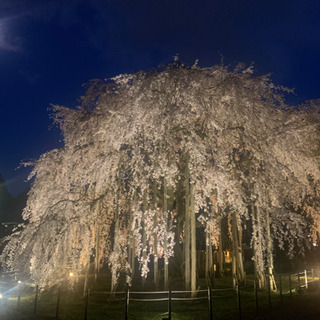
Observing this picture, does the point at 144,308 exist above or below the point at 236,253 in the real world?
below

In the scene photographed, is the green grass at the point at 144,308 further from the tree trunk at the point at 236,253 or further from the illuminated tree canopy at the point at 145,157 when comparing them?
the tree trunk at the point at 236,253

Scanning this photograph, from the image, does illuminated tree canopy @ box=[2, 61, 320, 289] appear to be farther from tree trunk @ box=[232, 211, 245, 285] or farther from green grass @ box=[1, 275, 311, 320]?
tree trunk @ box=[232, 211, 245, 285]

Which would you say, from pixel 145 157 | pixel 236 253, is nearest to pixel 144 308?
pixel 145 157

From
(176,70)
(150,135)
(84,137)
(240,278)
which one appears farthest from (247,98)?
(240,278)

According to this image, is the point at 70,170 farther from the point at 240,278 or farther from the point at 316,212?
the point at 316,212

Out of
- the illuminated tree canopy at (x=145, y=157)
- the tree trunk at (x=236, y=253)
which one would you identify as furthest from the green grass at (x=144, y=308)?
the tree trunk at (x=236, y=253)

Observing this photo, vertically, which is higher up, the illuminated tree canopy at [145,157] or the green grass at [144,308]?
the illuminated tree canopy at [145,157]

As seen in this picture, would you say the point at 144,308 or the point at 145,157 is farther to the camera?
the point at 144,308

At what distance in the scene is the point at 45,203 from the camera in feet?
37.1

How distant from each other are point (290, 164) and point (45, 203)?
1030cm

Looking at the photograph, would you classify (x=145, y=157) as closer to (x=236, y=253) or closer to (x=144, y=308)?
(x=144, y=308)

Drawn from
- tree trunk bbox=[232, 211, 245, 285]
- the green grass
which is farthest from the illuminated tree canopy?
tree trunk bbox=[232, 211, 245, 285]

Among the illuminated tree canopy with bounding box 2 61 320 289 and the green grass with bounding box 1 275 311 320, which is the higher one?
the illuminated tree canopy with bounding box 2 61 320 289

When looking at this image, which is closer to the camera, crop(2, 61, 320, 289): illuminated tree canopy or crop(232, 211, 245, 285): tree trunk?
crop(2, 61, 320, 289): illuminated tree canopy
